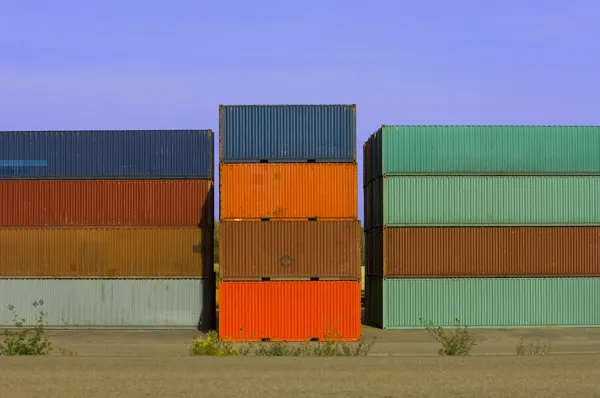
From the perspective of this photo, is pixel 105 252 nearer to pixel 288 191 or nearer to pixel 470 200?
pixel 288 191

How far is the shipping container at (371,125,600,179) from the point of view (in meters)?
33.2

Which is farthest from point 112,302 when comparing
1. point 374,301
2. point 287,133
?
point 287,133

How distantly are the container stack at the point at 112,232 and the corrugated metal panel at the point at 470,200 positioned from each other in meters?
7.18

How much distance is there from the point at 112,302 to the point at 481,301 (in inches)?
538

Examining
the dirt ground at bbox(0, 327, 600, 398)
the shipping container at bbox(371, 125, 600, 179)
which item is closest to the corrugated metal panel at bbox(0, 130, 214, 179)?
the shipping container at bbox(371, 125, 600, 179)

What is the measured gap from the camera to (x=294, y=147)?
92.9 ft

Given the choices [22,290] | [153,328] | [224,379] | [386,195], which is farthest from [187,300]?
[224,379]

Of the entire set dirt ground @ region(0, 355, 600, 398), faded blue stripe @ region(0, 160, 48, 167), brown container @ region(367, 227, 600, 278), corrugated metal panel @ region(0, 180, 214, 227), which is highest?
faded blue stripe @ region(0, 160, 48, 167)

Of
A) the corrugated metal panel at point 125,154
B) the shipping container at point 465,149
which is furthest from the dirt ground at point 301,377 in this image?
the corrugated metal panel at point 125,154

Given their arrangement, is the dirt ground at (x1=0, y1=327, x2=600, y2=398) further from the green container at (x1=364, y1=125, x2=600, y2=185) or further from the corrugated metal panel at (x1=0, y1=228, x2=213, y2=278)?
the green container at (x1=364, y1=125, x2=600, y2=185)

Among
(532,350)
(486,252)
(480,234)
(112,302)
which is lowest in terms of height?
(532,350)

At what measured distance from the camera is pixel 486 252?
33.1 meters

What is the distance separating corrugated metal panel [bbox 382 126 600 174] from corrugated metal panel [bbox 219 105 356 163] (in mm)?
5283

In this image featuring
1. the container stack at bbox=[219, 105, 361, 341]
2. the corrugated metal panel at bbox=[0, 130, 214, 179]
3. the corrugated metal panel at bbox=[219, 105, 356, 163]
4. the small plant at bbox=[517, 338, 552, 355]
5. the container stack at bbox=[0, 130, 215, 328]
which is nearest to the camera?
the small plant at bbox=[517, 338, 552, 355]
